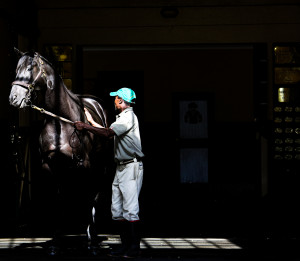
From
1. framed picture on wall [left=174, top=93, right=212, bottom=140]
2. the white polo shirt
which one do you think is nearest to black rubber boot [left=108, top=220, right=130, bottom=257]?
the white polo shirt

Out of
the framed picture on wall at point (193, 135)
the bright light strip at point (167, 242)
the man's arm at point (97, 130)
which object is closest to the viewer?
the man's arm at point (97, 130)

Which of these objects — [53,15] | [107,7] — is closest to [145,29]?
[107,7]

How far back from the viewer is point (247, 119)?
575 inches

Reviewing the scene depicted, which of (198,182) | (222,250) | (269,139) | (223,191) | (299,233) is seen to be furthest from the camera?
(198,182)

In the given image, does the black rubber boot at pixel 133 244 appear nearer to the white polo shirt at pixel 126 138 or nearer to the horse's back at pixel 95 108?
the white polo shirt at pixel 126 138

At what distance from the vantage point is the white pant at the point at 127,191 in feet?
20.6

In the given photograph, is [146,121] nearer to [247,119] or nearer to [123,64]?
[123,64]

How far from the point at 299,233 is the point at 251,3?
15.0 ft

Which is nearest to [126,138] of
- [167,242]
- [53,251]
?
[53,251]

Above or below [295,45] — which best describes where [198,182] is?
below

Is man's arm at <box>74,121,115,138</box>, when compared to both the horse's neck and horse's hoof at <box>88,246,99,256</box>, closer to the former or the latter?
the horse's neck

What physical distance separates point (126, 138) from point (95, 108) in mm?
1824

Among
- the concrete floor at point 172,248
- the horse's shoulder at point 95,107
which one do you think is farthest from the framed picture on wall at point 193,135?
the concrete floor at point 172,248

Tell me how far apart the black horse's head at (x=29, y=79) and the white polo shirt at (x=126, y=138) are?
91 cm
